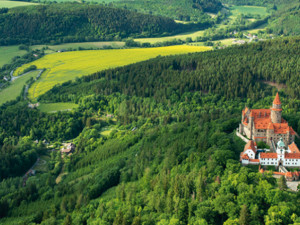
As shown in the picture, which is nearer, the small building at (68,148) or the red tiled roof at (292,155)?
the red tiled roof at (292,155)

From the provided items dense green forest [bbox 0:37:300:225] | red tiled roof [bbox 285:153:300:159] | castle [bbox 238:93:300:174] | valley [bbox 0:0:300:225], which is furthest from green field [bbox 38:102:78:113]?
red tiled roof [bbox 285:153:300:159]

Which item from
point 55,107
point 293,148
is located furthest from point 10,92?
point 293,148

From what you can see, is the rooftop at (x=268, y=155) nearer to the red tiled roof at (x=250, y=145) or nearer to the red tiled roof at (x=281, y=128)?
the red tiled roof at (x=250, y=145)

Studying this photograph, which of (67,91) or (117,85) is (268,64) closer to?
(117,85)

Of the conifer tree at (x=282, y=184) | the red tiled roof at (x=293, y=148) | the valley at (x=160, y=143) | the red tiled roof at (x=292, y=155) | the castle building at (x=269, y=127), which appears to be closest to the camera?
the conifer tree at (x=282, y=184)

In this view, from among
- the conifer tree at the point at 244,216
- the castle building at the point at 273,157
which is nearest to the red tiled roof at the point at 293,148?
the castle building at the point at 273,157

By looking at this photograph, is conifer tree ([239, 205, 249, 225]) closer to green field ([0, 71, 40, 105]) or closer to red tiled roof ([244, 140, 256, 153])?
red tiled roof ([244, 140, 256, 153])

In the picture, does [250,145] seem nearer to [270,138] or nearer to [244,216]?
[270,138]
